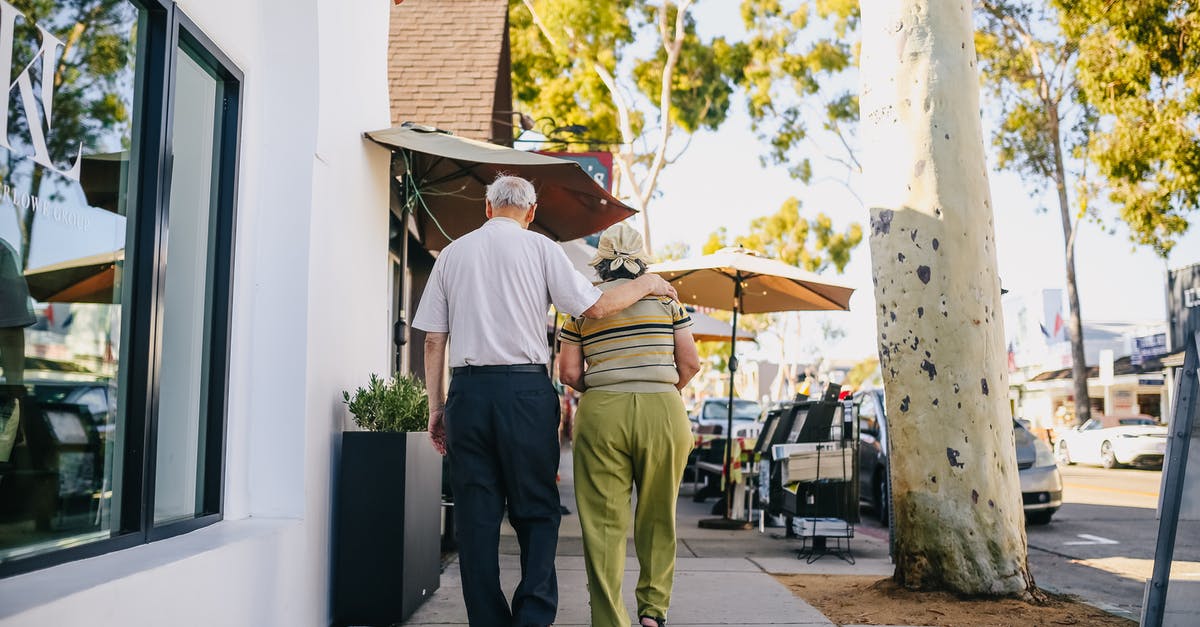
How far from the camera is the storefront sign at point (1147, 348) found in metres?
37.8

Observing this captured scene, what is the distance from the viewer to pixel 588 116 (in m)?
21.8

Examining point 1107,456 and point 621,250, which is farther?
point 1107,456

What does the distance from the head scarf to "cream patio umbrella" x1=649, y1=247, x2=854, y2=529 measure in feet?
13.9

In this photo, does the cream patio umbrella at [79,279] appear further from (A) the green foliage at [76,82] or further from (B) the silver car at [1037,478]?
(B) the silver car at [1037,478]

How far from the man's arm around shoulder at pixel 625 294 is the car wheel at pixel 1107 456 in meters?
22.8

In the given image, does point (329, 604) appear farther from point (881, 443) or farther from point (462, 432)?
point (881, 443)

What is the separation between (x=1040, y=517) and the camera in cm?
1171

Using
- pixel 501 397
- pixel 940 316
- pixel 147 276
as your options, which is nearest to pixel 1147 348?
A: pixel 940 316

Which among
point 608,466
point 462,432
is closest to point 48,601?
point 462,432

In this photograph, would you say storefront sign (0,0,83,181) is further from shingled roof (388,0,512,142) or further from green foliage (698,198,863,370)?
green foliage (698,198,863,370)

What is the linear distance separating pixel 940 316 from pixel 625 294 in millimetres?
2404

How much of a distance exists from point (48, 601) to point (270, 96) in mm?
2961

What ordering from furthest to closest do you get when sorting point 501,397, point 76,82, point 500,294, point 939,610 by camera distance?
point 939,610
point 500,294
point 501,397
point 76,82

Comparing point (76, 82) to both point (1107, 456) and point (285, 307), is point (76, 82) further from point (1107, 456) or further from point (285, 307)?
point (1107, 456)
